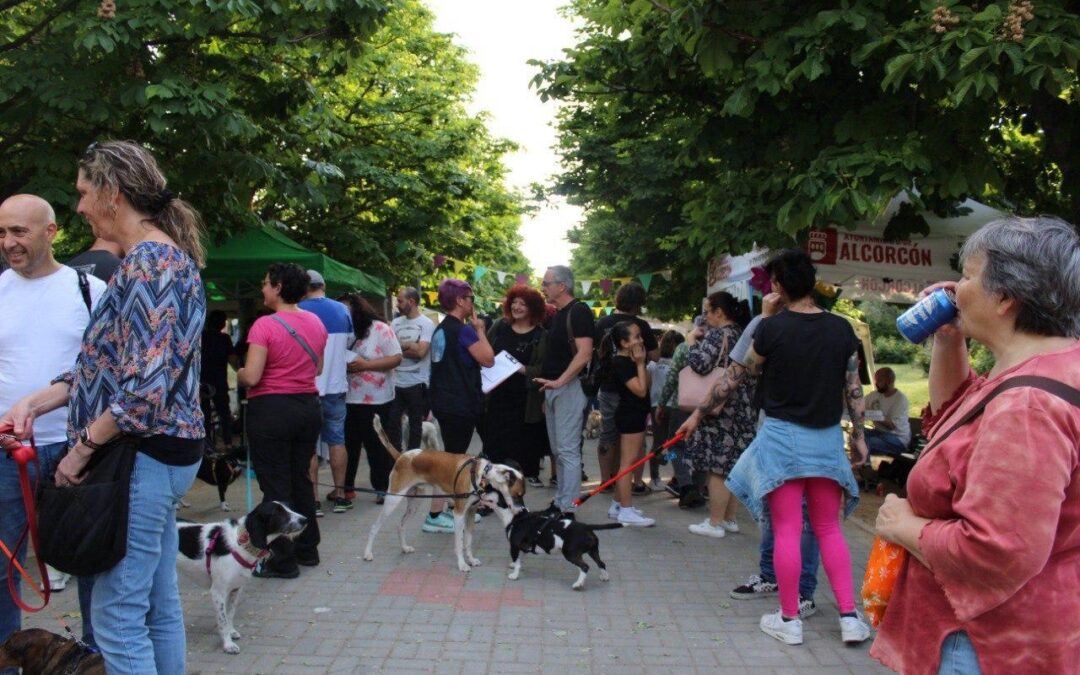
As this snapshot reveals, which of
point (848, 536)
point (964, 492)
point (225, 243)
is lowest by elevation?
point (848, 536)

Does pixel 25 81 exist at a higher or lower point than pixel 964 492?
higher

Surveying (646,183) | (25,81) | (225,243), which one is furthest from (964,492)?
(646,183)

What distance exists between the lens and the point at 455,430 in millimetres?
7562

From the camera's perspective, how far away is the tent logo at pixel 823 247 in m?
8.97

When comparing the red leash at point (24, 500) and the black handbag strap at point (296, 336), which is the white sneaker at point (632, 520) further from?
the red leash at point (24, 500)

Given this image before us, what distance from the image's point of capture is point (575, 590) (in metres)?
6.22

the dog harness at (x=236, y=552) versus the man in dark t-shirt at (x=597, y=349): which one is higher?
the man in dark t-shirt at (x=597, y=349)

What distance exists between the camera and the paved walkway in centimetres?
481

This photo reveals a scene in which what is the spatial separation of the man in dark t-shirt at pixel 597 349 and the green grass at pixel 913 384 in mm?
15367

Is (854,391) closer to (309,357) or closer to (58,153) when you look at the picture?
(309,357)

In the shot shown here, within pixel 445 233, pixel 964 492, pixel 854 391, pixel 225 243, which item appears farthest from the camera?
pixel 445 233

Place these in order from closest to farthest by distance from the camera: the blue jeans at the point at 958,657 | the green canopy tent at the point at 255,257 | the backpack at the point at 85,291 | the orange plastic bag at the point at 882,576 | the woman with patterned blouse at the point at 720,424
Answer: the blue jeans at the point at 958,657, the orange plastic bag at the point at 882,576, the backpack at the point at 85,291, the woman with patterned blouse at the point at 720,424, the green canopy tent at the point at 255,257

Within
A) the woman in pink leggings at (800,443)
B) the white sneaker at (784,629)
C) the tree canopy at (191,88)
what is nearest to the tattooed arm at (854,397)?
the woman in pink leggings at (800,443)

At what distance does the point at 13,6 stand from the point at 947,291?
8497mm
